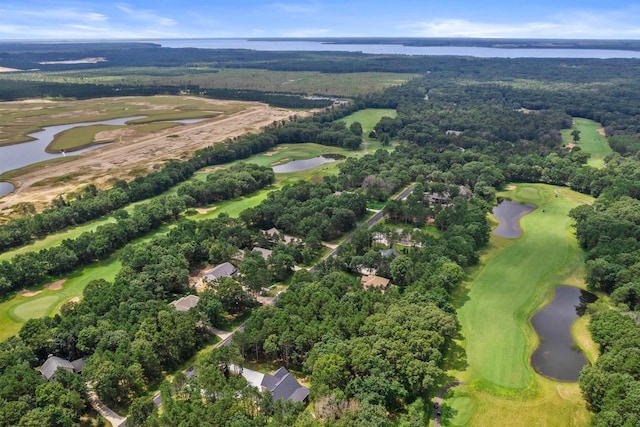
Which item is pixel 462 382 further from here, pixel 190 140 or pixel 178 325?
pixel 190 140

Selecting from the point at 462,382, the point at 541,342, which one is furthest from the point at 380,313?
the point at 541,342

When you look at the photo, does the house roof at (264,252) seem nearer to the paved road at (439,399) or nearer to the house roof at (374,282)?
the house roof at (374,282)

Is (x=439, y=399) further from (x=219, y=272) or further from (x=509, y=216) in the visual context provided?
(x=509, y=216)

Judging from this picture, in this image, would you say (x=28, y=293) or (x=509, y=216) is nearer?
(x=28, y=293)

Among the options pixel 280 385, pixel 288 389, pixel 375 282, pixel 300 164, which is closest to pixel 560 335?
pixel 375 282

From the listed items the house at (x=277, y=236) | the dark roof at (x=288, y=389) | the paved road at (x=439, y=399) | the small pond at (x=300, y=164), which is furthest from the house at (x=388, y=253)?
the small pond at (x=300, y=164)
